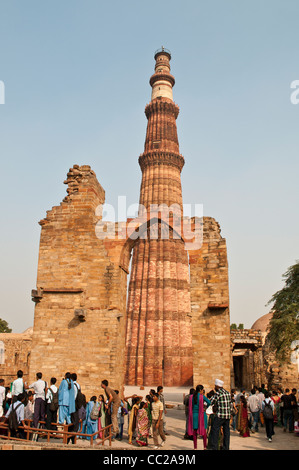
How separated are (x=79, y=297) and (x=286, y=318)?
23.7 ft

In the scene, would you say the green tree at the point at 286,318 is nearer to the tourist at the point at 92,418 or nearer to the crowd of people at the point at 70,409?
the crowd of people at the point at 70,409

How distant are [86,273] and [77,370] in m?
2.68

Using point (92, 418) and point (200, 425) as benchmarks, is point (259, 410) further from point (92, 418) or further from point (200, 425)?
point (92, 418)

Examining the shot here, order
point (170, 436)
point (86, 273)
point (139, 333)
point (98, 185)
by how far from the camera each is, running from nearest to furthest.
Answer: point (170, 436) → point (86, 273) → point (98, 185) → point (139, 333)

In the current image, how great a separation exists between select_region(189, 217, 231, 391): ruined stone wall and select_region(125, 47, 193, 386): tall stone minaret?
40.0 ft

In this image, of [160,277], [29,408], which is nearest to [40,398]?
[29,408]

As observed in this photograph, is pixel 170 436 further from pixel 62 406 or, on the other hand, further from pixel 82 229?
pixel 82 229

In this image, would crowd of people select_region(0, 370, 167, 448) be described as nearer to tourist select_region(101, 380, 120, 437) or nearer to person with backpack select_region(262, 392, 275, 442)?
tourist select_region(101, 380, 120, 437)

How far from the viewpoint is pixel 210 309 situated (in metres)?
10.7

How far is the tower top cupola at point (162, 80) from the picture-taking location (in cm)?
3044

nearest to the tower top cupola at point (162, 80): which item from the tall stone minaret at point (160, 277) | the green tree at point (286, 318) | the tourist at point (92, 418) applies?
the tall stone minaret at point (160, 277)

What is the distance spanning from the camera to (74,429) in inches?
264
